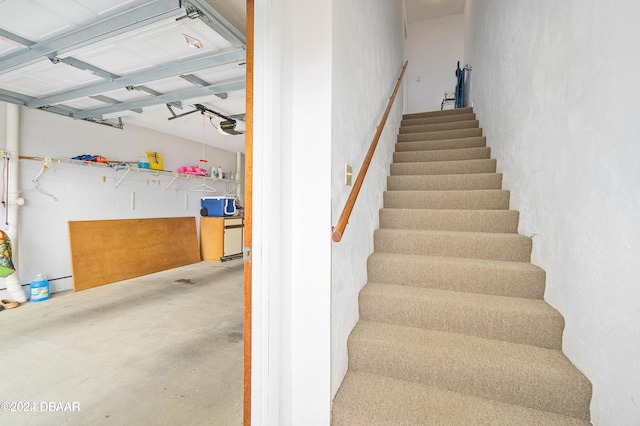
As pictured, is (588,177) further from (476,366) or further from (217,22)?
(217,22)

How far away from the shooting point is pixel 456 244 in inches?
85.2

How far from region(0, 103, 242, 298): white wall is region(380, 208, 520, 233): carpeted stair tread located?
4.65 meters

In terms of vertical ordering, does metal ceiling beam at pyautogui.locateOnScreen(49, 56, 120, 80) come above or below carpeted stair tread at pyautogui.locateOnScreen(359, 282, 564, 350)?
above

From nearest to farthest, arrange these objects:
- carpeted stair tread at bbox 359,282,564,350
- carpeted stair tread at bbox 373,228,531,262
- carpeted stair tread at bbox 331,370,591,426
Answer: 1. carpeted stair tread at bbox 331,370,591,426
2. carpeted stair tread at bbox 359,282,564,350
3. carpeted stair tread at bbox 373,228,531,262

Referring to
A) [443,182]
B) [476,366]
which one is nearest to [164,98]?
[443,182]

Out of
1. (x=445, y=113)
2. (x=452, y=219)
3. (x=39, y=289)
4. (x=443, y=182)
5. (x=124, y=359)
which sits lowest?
(x=124, y=359)

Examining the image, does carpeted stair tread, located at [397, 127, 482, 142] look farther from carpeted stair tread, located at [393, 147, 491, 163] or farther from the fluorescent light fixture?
the fluorescent light fixture

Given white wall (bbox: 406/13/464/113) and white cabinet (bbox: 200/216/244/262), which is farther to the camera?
white wall (bbox: 406/13/464/113)

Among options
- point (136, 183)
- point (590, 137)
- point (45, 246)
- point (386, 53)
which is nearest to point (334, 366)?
point (590, 137)

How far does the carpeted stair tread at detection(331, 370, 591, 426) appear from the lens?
1.27m

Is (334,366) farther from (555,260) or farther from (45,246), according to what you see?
(45,246)

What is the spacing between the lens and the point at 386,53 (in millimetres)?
→ 3150

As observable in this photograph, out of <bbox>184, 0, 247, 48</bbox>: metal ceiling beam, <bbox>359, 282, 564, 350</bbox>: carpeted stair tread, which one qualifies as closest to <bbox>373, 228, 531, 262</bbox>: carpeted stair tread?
<bbox>359, 282, 564, 350</bbox>: carpeted stair tread

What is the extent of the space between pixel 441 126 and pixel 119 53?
401 centimetres
